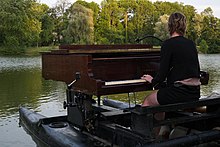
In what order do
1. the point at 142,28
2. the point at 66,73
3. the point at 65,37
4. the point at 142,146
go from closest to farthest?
the point at 142,146 < the point at 66,73 < the point at 65,37 < the point at 142,28

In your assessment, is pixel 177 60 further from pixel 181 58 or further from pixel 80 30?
pixel 80 30

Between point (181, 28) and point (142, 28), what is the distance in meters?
68.3

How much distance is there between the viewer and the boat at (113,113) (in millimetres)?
4430

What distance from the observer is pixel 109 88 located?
4.67 metres

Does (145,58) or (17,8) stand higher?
(17,8)

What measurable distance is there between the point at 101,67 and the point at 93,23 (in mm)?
54352

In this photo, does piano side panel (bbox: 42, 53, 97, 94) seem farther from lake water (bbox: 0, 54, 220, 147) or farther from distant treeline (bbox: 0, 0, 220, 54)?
distant treeline (bbox: 0, 0, 220, 54)

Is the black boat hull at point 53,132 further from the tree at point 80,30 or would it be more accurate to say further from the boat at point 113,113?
the tree at point 80,30

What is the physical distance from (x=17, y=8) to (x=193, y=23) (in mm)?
35448

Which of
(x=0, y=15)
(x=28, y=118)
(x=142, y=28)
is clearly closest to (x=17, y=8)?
(x=0, y=15)

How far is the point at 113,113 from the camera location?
19.4 ft

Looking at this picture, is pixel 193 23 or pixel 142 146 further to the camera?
pixel 193 23

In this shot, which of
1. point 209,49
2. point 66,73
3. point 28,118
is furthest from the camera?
point 209,49

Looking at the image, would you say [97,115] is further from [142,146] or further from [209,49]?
[209,49]
